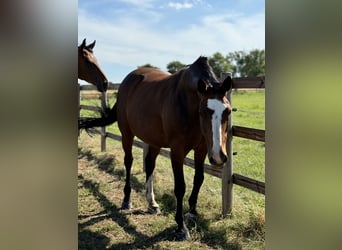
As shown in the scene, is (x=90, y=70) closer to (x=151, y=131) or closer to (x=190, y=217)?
(x=151, y=131)

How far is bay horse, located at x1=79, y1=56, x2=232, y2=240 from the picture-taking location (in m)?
2.49

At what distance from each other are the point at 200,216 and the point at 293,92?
9.87 ft

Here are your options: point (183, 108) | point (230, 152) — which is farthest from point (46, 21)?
point (230, 152)

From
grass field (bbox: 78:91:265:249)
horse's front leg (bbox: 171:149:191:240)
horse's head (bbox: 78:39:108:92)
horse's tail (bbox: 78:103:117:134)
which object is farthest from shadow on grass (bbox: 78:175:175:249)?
horse's head (bbox: 78:39:108:92)

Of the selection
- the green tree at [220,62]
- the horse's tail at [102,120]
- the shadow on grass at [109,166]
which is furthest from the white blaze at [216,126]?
the green tree at [220,62]

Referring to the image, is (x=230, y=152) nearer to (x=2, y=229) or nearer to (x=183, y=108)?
(x=183, y=108)

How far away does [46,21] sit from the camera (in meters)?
0.44

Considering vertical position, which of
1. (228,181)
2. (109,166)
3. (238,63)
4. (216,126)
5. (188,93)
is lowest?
(109,166)

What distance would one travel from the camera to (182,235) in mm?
2873

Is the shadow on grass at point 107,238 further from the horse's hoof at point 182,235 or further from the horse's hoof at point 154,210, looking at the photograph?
the horse's hoof at point 154,210

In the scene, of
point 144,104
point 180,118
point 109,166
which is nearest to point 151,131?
point 144,104

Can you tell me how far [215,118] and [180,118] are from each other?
0.56 meters

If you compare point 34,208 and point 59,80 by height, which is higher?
point 59,80

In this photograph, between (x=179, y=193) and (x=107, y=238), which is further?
(x=179, y=193)
